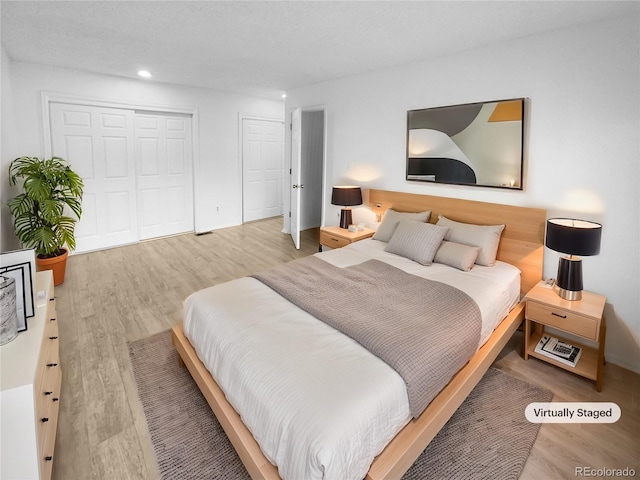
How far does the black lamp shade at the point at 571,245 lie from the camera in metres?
2.30

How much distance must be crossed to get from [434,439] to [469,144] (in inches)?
99.6

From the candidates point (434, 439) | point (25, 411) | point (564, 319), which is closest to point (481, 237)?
point (564, 319)

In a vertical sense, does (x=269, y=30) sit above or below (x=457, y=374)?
above

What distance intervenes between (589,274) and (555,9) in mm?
1917

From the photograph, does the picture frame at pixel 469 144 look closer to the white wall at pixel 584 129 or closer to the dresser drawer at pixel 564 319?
the white wall at pixel 584 129

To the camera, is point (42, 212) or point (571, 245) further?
point (42, 212)

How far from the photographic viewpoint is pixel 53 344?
1.99m

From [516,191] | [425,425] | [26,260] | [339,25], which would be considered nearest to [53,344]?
[26,260]

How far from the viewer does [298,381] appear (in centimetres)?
150

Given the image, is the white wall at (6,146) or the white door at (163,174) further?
the white door at (163,174)

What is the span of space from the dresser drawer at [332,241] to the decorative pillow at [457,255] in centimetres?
128

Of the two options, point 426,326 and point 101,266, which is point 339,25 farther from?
point 101,266

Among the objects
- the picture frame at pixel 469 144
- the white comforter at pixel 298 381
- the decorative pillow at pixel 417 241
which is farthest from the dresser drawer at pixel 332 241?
the white comforter at pixel 298 381

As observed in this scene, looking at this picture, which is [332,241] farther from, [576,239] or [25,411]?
[25,411]
